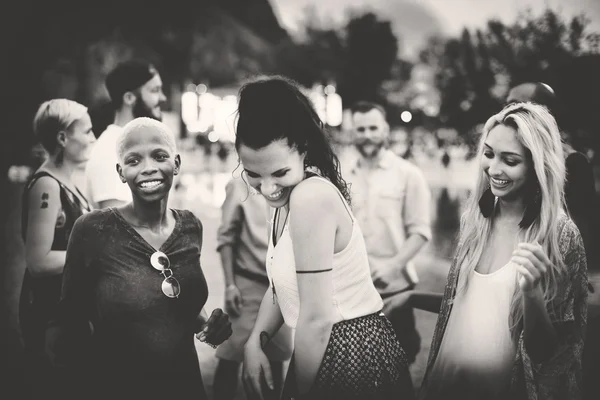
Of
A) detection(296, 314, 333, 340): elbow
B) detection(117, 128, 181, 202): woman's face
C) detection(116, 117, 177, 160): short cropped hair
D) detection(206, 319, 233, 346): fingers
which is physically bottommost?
detection(206, 319, 233, 346): fingers

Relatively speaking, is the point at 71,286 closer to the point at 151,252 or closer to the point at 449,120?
the point at 151,252

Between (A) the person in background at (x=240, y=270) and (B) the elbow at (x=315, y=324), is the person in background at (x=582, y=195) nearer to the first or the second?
(B) the elbow at (x=315, y=324)

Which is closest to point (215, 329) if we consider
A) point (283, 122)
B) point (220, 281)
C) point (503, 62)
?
point (283, 122)

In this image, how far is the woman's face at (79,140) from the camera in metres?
2.85

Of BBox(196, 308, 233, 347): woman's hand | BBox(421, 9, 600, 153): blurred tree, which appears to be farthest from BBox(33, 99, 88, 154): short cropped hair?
BBox(421, 9, 600, 153): blurred tree

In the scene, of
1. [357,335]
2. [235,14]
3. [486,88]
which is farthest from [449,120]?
[357,335]

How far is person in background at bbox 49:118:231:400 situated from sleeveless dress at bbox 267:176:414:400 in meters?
0.40

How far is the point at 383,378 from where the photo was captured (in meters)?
1.72

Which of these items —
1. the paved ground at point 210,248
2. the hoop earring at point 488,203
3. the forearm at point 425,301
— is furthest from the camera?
the paved ground at point 210,248

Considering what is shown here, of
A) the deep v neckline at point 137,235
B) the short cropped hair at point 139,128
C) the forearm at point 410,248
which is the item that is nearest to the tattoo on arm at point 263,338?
the deep v neckline at point 137,235

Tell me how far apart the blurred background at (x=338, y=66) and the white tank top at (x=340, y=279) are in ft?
5.87

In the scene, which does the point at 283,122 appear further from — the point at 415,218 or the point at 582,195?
the point at 415,218

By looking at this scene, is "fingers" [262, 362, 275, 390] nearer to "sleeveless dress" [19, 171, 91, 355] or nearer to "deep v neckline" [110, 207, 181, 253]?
"deep v neckline" [110, 207, 181, 253]

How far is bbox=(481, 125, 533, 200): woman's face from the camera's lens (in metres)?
1.95
